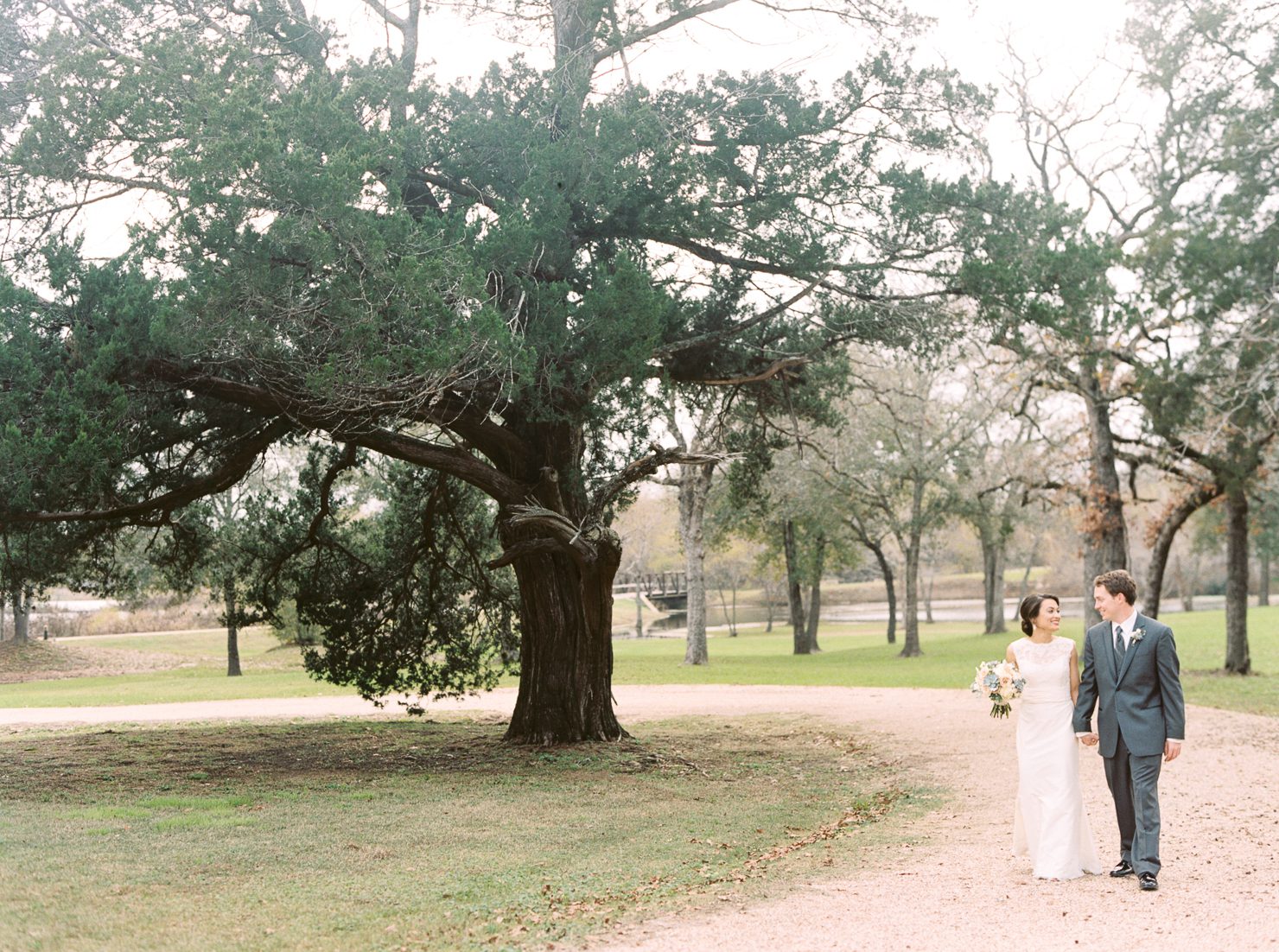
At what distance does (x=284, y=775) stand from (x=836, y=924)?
7937 mm

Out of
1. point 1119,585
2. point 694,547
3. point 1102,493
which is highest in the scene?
point 1102,493

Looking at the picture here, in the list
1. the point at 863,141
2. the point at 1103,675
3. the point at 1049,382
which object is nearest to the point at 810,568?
the point at 1049,382

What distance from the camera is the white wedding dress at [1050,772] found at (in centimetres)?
697

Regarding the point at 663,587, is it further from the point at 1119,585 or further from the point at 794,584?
the point at 1119,585

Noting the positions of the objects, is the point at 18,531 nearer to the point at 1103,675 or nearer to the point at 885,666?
the point at 1103,675

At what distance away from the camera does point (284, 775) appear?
40.6 feet

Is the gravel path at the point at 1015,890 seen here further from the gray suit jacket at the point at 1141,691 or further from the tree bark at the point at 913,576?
the tree bark at the point at 913,576

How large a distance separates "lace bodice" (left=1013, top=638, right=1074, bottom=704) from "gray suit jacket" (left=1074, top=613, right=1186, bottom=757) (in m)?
0.26

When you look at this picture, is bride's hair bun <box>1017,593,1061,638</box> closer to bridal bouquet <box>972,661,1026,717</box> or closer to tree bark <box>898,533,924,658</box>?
bridal bouquet <box>972,661,1026,717</box>

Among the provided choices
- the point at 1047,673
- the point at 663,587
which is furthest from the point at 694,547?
the point at 663,587

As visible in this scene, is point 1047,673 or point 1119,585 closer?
point 1119,585

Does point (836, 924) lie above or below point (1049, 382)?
below

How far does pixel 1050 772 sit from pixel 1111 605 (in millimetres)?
1082

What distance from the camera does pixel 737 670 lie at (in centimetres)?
2956
